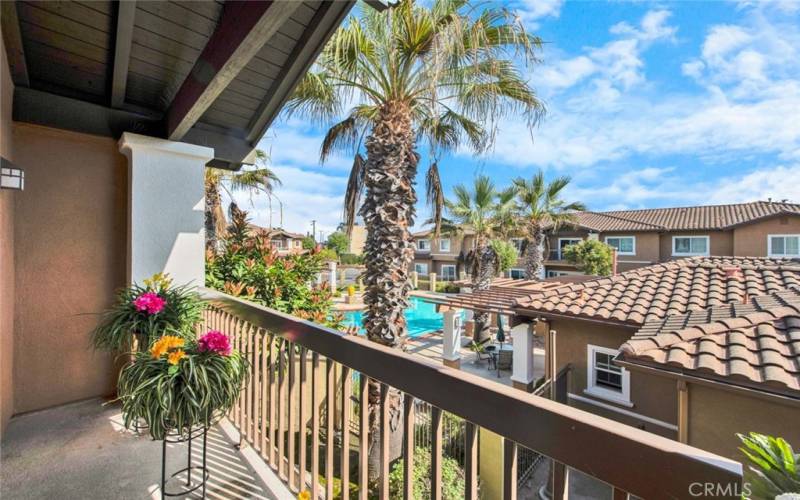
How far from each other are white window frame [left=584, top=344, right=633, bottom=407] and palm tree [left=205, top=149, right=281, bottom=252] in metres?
9.36

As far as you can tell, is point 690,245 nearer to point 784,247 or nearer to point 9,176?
point 784,247

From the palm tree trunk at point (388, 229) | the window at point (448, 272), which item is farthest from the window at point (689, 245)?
the palm tree trunk at point (388, 229)

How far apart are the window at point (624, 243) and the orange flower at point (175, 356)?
1001 inches

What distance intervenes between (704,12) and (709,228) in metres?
17.5

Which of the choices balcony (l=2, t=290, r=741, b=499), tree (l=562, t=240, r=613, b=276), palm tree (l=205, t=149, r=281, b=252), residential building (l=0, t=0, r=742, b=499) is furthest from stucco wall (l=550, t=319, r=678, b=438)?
tree (l=562, t=240, r=613, b=276)

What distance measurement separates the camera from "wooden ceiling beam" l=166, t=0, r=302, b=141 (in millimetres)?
1716

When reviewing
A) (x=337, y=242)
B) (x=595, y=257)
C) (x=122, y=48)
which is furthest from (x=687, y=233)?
(x=337, y=242)

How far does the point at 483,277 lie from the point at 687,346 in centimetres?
1022

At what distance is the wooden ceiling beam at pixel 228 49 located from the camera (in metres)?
1.72

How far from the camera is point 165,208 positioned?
341 centimetres

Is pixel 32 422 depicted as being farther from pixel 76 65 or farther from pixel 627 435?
pixel 627 435

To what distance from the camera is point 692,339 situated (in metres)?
4.58

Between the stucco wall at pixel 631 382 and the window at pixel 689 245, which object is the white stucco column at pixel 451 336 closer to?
the stucco wall at pixel 631 382

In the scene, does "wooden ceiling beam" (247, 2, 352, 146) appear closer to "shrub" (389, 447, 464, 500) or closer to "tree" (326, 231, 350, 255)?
"shrub" (389, 447, 464, 500)
